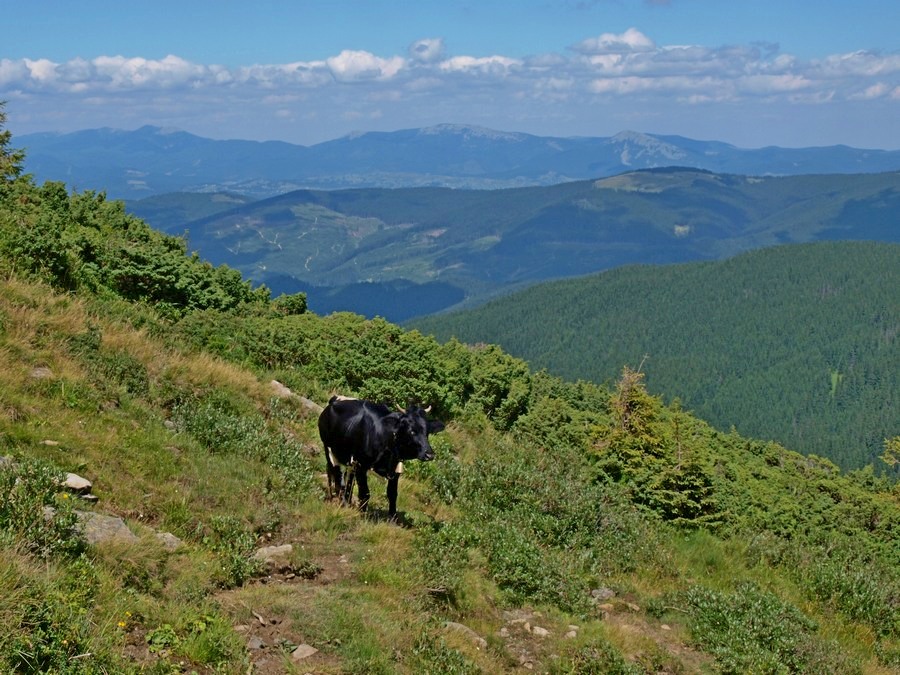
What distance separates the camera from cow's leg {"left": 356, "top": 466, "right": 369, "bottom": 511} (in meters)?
10.4

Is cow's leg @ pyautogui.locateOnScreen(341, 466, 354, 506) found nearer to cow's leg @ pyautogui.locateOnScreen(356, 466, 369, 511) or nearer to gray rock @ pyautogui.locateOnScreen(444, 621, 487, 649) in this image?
cow's leg @ pyautogui.locateOnScreen(356, 466, 369, 511)

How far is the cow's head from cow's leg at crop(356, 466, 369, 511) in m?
0.63

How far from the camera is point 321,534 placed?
9203 mm

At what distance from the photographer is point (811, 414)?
196250 millimetres

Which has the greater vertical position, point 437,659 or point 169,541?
point 169,541

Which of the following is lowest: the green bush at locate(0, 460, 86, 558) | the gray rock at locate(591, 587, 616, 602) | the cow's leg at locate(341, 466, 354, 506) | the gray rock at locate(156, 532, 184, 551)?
the gray rock at locate(591, 587, 616, 602)

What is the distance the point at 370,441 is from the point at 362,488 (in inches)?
25.8

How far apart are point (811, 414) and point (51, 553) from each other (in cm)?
21424

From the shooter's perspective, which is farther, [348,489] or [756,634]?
[348,489]

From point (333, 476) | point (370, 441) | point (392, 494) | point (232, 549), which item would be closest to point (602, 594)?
point (392, 494)

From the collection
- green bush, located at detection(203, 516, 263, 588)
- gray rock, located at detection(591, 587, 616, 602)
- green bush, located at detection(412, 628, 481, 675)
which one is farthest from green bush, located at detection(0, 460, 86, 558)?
gray rock, located at detection(591, 587, 616, 602)

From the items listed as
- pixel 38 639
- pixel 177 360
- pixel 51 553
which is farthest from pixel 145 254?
pixel 38 639

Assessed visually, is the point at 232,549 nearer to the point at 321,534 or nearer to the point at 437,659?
the point at 321,534

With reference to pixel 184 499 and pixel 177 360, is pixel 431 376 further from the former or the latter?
pixel 184 499
